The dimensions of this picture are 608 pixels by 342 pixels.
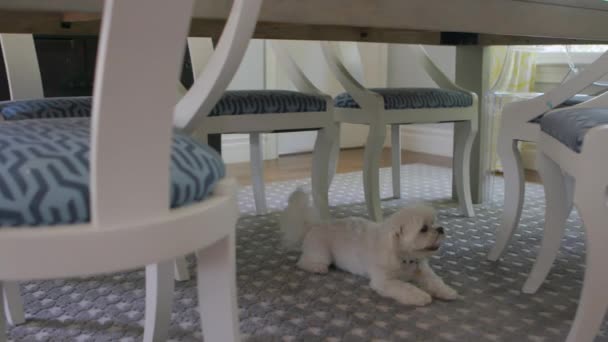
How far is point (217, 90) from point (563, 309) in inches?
39.6

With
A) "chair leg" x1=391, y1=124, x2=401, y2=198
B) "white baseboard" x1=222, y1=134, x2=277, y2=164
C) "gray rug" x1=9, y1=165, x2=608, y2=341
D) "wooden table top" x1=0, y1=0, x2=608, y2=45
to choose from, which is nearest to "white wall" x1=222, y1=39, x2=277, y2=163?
"white baseboard" x1=222, y1=134, x2=277, y2=164

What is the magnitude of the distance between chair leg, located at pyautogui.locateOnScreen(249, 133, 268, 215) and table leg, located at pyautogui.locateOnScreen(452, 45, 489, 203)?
2.73ft

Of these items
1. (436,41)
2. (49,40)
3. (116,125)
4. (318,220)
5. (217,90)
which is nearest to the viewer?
(116,125)

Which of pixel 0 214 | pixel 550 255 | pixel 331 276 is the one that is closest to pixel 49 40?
pixel 331 276

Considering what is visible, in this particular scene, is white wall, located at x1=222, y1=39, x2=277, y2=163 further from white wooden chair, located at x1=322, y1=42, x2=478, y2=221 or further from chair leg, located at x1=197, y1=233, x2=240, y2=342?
chair leg, located at x1=197, y1=233, x2=240, y2=342

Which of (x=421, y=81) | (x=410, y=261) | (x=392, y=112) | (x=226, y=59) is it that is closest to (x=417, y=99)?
(x=392, y=112)

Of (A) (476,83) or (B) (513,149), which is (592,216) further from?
(A) (476,83)

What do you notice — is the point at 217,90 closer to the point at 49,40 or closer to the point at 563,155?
the point at 563,155

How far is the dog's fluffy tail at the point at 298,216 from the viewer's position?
1634 millimetres

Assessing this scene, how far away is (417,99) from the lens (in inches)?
77.9

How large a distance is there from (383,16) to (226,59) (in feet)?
2.27

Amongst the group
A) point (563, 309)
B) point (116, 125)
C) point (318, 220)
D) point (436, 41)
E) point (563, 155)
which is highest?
point (436, 41)

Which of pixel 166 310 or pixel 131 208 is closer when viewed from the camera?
pixel 131 208

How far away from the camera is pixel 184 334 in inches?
45.8
